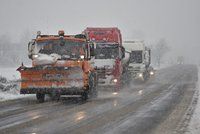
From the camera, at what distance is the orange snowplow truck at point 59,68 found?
1745cm

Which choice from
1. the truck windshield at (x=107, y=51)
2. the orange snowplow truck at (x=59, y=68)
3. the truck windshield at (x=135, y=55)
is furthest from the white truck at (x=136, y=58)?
the orange snowplow truck at (x=59, y=68)

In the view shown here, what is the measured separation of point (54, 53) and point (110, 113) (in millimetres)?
5286

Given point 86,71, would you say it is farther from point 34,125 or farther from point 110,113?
point 34,125

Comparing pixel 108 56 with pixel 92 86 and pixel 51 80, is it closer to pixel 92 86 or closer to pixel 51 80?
pixel 92 86

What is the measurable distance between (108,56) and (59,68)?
8.86 meters

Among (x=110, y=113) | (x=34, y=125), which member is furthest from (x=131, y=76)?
(x=34, y=125)

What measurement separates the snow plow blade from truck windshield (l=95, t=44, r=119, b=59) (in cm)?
846

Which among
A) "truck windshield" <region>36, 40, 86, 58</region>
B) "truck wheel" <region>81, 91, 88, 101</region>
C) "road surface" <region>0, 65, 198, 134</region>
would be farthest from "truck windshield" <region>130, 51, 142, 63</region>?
"road surface" <region>0, 65, 198, 134</region>

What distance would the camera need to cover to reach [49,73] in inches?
693

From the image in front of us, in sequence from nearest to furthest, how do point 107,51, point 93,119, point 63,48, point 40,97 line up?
point 93,119, point 40,97, point 63,48, point 107,51

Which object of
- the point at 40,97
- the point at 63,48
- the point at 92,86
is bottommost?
the point at 40,97

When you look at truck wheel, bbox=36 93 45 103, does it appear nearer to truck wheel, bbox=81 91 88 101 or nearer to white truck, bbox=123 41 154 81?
truck wheel, bbox=81 91 88 101

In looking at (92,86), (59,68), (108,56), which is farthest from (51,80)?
(108,56)

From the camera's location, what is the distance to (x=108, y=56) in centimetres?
2602
